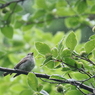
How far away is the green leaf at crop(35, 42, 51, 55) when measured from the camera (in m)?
1.44

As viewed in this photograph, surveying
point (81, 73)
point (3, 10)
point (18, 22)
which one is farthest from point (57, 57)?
point (18, 22)

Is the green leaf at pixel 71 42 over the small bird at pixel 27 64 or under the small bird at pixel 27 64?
over

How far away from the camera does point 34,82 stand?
4.37ft

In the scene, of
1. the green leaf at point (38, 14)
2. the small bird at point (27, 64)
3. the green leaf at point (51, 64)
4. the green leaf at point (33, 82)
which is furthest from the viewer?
the green leaf at point (38, 14)

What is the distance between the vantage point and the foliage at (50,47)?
140cm

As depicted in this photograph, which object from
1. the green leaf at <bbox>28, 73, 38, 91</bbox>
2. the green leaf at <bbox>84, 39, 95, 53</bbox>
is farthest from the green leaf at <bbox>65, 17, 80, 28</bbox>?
the green leaf at <bbox>28, 73, 38, 91</bbox>

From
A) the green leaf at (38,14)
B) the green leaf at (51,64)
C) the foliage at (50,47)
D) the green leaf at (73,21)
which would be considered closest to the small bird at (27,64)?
the foliage at (50,47)

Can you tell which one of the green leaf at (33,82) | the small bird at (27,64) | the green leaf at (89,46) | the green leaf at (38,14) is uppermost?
the green leaf at (89,46)

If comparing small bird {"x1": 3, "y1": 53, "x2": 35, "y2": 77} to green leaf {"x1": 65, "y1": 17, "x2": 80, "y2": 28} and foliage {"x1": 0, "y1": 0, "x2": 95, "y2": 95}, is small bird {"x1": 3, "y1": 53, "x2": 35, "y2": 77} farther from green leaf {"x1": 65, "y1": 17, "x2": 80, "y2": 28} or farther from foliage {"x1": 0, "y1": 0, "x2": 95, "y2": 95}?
green leaf {"x1": 65, "y1": 17, "x2": 80, "y2": 28}

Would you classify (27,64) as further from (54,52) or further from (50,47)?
(54,52)

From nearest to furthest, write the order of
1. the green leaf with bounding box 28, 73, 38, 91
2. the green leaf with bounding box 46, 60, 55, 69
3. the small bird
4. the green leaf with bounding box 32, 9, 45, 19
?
the green leaf with bounding box 28, 73, 38, 91
the green leaf with bounding box 46, 60, 55, 69
the small bird
the green leaf with bounding box 32, 9, 45, 19

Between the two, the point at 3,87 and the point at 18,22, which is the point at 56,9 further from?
the point at 3,87

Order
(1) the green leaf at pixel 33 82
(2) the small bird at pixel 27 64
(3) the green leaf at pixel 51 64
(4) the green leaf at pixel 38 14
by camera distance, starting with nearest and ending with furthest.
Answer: (1) the green leaf at pixel 33 82 → (3) the green leaf at pixel 51 64 → (2) the small bird at pixel 27 64 → (4) the green leaf at pixel 38 14

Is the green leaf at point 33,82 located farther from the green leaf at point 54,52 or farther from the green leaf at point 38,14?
the green leaf at point 38,14
